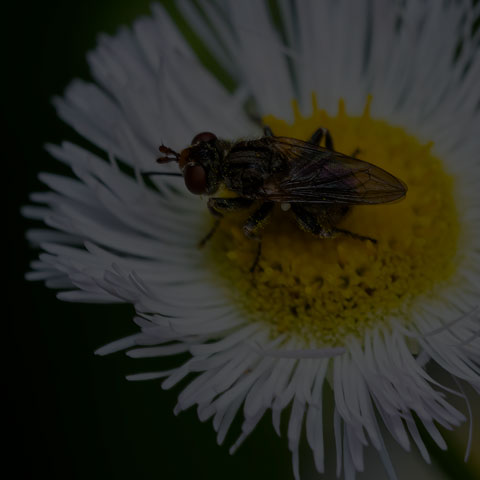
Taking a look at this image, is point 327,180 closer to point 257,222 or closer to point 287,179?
point 287,179

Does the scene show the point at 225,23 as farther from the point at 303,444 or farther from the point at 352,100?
the point at 303,444

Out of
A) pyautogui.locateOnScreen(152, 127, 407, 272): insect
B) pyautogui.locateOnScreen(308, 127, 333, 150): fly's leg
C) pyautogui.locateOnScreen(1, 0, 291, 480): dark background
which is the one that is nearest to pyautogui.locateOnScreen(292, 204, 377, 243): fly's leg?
pyautogui.locateOnScreen(152, 127, 407, 272): insect

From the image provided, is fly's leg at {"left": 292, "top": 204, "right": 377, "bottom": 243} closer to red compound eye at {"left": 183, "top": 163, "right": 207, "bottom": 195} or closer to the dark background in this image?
red compound eye at {"left": 183, "top": 163, "right": 207, "bottom": 195}

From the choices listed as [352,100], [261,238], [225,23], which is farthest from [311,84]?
[261,238]

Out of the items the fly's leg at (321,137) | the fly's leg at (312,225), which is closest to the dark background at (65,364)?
the fly's leg at (312,225)

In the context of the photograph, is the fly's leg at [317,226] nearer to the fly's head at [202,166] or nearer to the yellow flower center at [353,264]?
the yellow flower center at [353,264]

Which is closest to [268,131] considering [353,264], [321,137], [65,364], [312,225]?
[321,137]
